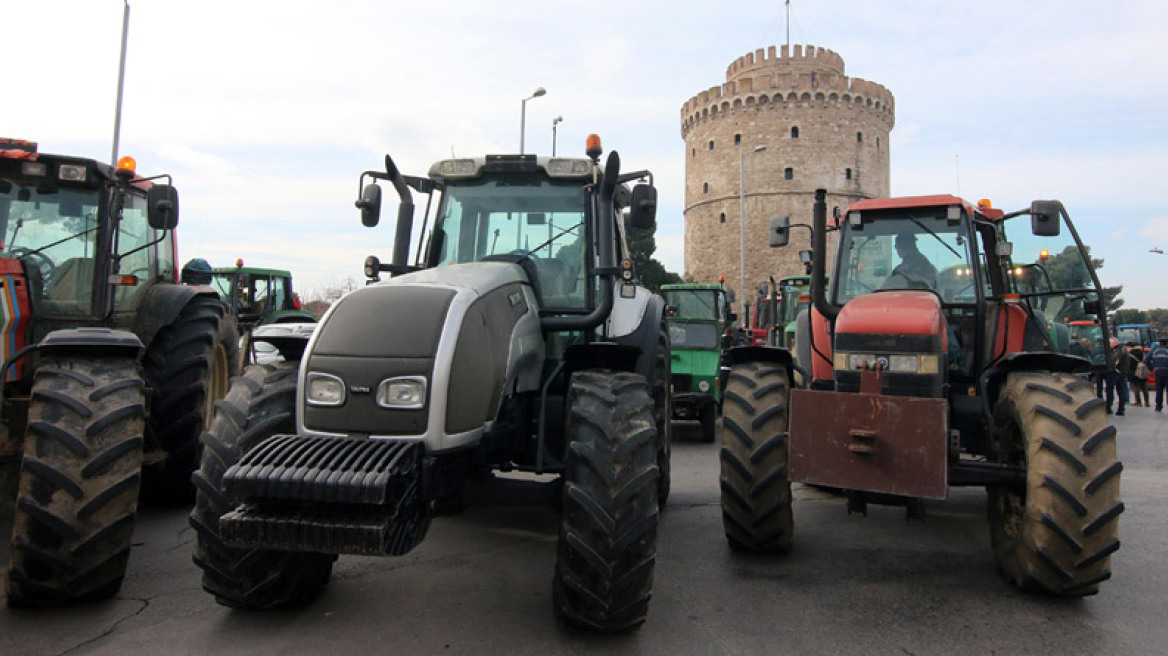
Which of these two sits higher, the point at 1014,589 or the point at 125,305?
the point at 125,305

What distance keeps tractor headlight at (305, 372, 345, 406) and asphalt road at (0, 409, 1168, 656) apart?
36.1 inches

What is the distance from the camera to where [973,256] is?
17.0 feet

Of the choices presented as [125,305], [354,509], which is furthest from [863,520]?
[125,305]

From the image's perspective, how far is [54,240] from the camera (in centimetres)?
511

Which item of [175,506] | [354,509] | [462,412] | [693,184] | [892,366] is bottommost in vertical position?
[175,506]

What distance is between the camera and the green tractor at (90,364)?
3479 mm

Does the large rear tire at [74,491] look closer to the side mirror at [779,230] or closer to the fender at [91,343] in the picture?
the fender at [91,343]

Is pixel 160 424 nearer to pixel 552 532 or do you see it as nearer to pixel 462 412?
pixel 552 532

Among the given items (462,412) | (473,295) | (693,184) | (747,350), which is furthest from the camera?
(693,184)

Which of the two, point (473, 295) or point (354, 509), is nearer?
point (354, 509)

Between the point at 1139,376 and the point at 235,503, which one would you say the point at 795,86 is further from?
the point at 235,503

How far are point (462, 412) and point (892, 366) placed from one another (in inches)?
98.5

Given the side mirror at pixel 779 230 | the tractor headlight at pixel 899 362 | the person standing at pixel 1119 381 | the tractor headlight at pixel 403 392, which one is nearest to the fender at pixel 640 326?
the side mirror at pixel 779 230

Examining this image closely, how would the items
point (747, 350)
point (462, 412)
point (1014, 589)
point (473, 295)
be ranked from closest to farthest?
1. point (462, 412)
2. point (473, 295)
3. point (1014, 589)
4. point (747, 350)
